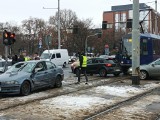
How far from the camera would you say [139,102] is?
12.5 meters

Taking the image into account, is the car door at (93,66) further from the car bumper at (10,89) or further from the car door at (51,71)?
the car bumper at (10,89)

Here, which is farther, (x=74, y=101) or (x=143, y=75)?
(x=143, y=75)

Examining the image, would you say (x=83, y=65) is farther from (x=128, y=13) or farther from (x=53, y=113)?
(x=128, y=13)

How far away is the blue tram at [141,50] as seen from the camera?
26.8 metres

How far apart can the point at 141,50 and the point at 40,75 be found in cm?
1290

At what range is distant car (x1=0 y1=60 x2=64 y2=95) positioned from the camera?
14.0 m

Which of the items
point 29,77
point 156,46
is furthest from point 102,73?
point 29,77

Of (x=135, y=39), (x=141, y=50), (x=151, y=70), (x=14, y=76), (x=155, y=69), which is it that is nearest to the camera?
(x=14, y=76)

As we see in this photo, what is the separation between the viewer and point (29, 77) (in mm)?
14719

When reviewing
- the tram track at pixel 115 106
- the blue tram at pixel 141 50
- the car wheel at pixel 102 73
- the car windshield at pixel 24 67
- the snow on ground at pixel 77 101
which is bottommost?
the tram track at pixel 115 106

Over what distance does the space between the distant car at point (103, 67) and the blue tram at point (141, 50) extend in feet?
6.24

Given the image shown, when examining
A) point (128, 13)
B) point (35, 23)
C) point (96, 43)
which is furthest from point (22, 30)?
point (128, 13)

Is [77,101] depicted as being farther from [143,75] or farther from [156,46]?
[156,46]

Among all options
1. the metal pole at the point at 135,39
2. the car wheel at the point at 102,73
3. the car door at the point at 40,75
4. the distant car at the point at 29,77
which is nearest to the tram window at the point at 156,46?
the car wheel at the point at 102,73
